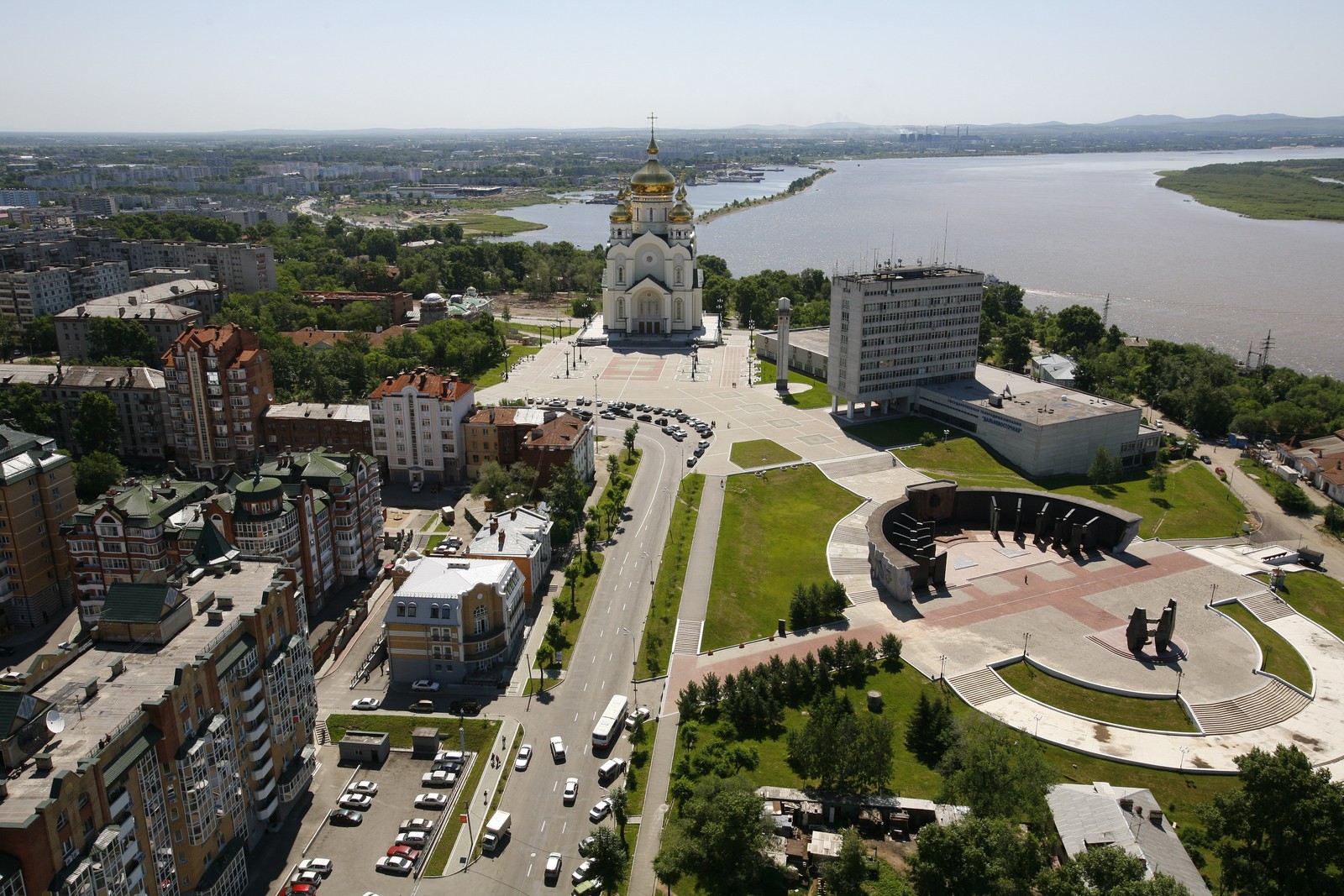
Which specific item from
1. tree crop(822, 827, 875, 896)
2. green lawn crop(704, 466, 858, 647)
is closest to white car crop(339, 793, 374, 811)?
tree crop(822, 827, 875, 896)

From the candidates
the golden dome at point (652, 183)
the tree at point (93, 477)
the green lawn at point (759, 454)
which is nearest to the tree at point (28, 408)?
the tree at point (93, 477)

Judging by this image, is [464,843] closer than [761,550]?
Yes

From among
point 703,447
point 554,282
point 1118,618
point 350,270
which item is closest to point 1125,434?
point 1118,618

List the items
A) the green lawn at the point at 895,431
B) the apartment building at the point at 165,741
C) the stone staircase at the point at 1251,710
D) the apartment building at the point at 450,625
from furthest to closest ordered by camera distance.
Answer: the green lawn at the point at 895,431, the apartment building at the point at 450,625, the stone staircase at the point at 1251,710, the apartment building at the point at 165,741

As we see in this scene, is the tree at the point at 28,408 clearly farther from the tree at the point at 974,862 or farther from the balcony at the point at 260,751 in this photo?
the tree at the point at 974,862

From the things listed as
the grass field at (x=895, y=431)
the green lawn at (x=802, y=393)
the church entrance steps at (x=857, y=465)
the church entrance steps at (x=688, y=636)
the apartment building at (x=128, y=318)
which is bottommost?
the church entrance steps at (x=688, y=636)

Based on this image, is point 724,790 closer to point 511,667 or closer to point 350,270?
point 511,667

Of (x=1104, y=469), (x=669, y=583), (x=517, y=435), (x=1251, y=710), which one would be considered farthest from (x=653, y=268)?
(x=1251, y=710)

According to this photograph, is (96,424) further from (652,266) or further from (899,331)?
(899,331)
